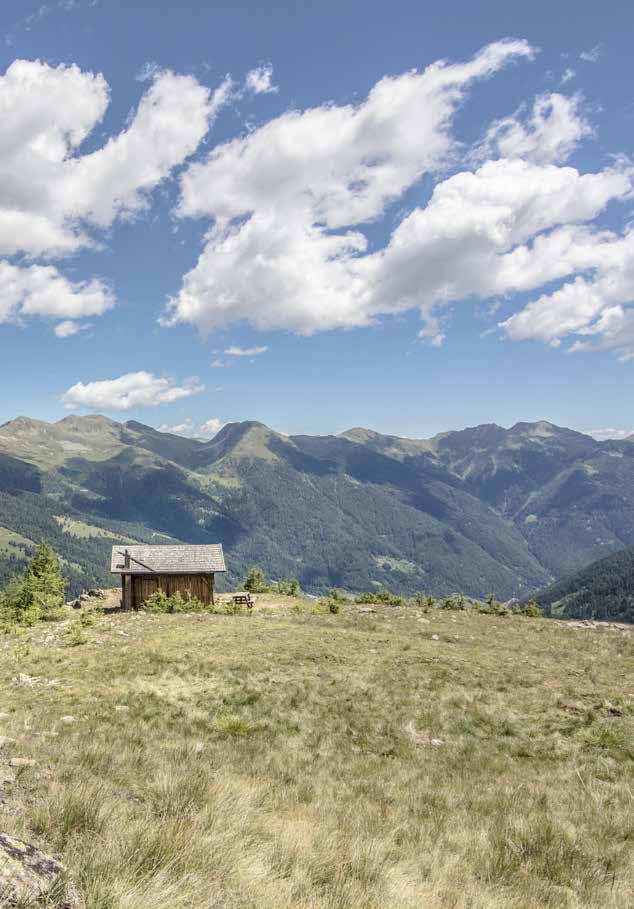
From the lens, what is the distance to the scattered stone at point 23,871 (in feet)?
11.8

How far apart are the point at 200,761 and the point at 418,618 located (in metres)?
32.2

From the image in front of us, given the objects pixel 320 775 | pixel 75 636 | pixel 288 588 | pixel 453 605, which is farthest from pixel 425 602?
pixel 320 775

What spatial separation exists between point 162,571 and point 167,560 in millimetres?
1301

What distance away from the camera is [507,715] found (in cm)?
1483

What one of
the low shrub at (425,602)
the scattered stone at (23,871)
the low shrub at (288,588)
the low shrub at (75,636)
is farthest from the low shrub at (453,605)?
the scattered stone at (23,871)

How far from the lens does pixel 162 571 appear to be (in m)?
42.7

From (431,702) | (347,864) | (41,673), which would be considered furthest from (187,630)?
(347,864)

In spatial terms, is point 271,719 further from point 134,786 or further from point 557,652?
point 557,652

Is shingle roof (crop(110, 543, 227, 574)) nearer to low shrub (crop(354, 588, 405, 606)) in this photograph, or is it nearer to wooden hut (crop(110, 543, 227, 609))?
wooden hut (crop(110, 543, 227, 609))

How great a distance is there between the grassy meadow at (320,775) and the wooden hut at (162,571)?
693 inches

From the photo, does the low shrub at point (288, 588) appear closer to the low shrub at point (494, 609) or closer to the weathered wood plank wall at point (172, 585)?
the weathered wood plank wall at point (172, 585)

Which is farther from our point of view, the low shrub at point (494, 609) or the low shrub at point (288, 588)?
the low shrub at point (288, 588)

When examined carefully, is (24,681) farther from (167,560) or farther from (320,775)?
(167,560)

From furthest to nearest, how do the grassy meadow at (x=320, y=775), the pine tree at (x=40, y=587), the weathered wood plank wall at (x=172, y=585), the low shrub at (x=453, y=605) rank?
the low shrub at (x=453, y=605) < the pine tree at (x=40, y=587) < the weathered wood plank wall at (x=172, y=585) < the grassy meadow at (x=320, y=775)
